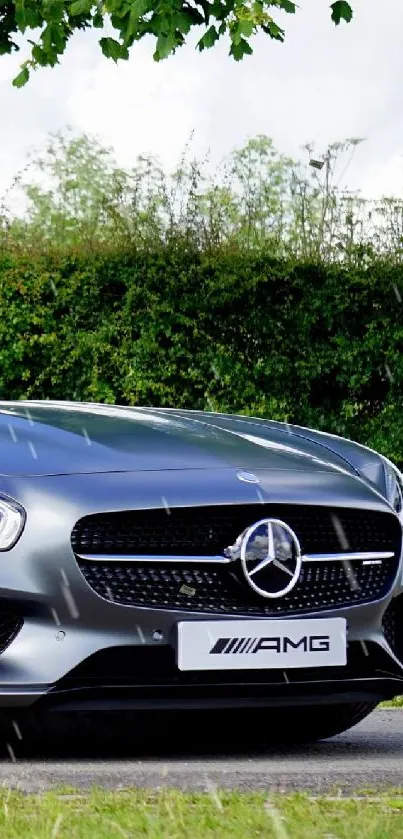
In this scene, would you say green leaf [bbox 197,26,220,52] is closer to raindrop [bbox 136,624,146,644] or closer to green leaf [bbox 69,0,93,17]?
green leaf [bbox 69,0,93,17]

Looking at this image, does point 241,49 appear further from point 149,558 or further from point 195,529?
point 149,558

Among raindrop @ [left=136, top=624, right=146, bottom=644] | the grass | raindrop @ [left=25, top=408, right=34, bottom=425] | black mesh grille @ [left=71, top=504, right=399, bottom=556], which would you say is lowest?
the grass

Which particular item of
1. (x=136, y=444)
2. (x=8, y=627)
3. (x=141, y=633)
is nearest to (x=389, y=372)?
(x=136, y=444)

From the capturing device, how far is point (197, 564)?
4.54 m

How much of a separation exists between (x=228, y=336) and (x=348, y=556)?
835 centimetres

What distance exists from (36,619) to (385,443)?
338 inches

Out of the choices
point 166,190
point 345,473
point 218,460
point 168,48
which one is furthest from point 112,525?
point 166,190

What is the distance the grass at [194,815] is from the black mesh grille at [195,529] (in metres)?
0.86

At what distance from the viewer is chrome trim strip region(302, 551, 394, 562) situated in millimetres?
4684

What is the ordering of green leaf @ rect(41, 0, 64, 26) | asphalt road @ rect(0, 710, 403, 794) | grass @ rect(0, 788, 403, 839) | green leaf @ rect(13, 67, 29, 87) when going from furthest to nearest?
green leaf @ rect(13, 67, 29, 87)
green leaf @ rect(41, 0, 64, 26)
asphalt road @ rect(0, 710, 403, 794)
grass @ rect(0, 788, 403, 839)

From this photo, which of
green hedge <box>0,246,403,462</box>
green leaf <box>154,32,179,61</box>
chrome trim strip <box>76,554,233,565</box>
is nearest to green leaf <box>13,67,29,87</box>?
green hedge <box>0,246,403,462</box>

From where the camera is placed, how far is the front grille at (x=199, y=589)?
4.47 m

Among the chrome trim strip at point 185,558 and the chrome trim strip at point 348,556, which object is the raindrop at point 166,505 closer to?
the chrome trim strip at point 185,558

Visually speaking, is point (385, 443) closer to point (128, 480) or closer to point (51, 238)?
point (51, 238)
